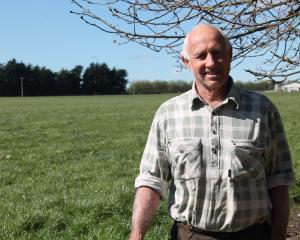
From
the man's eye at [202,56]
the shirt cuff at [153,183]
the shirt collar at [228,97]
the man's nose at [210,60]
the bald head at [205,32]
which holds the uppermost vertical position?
the bald head at [205,32]

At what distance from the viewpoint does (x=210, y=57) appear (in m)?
2.57

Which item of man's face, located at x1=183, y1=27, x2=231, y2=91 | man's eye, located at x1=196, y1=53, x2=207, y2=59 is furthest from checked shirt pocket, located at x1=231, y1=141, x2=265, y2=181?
man's eye, located at x1=196, y1=53, x2=207, y2=59

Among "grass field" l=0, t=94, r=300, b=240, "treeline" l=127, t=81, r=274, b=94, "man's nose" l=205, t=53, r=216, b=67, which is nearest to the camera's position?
"man's nose" l=205, t=53, r=216, b=67

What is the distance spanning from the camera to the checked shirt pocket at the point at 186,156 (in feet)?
8.52

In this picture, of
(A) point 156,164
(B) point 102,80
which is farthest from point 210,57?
(B) point 102,80

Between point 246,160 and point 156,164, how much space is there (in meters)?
0.45

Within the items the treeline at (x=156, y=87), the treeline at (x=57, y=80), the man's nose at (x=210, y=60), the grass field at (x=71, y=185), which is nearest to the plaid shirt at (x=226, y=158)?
the man's nose at (x=210, y=60)

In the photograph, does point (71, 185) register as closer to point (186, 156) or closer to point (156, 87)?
point (186, 156)

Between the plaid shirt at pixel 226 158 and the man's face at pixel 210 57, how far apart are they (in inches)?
3.7

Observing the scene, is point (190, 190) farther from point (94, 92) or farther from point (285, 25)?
point (94, 92)

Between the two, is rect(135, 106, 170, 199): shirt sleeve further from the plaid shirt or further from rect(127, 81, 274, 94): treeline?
rect(127, 81, 274, 94): treeline

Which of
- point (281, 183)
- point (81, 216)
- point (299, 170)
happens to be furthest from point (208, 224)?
point (299, 170)

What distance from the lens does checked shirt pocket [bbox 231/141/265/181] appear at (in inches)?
100

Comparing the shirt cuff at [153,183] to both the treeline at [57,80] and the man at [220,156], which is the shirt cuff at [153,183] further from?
the treeline at [57,80]
